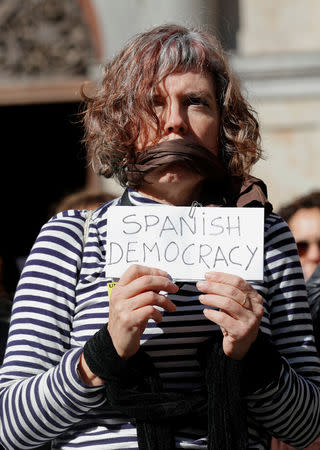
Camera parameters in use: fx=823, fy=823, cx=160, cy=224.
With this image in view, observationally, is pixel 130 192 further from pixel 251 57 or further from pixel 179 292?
pixel 251 57

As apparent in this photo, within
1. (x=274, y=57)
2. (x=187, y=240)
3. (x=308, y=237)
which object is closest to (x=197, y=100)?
(x=187, y=240)

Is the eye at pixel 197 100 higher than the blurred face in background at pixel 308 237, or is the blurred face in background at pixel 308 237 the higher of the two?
the eye at pixel 197 100

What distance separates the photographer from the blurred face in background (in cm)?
359

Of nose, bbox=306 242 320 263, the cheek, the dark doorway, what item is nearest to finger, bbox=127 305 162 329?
the cheek

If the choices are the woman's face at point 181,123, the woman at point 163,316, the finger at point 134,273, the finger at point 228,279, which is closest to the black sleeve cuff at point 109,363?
the woman at point 163,316

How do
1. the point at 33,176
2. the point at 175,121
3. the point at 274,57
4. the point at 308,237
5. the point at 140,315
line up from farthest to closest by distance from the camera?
the point at 33,176
the point at 274,57
the point at 308,237
the point at 175,121
the point at 140,315

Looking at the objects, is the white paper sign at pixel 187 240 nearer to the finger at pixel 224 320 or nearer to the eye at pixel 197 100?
the finger at pixel 224 320

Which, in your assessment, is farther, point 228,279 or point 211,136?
point 211,136

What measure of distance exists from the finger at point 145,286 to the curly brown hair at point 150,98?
379 mm

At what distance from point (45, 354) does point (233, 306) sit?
0.43m

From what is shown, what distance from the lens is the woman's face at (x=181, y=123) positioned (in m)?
1.77

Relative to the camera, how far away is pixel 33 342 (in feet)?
5.61

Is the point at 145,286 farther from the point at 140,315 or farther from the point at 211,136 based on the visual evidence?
the point at 211,136

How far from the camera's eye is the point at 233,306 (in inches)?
61.4
